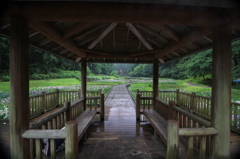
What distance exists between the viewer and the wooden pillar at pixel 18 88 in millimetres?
2049

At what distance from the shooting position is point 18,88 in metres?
2.08

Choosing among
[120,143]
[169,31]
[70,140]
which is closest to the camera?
[70,140]

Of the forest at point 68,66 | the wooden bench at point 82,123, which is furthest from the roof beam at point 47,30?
the forest at point 68,66

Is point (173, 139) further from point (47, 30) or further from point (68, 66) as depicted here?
point (68, 66)

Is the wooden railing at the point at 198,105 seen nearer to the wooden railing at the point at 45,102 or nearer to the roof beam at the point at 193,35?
the roof beam at the point at 193,35

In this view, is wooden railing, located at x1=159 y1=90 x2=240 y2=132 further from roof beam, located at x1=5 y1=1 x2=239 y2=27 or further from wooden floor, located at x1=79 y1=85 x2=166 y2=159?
roof beam, located at x1=5 y1=1 x2=239 y2=27

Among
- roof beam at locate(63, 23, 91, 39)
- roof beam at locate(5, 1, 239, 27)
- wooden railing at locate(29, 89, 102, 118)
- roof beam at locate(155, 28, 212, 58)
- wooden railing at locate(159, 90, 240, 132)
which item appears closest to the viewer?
roof beam at locate(5, 1, 239, 27)

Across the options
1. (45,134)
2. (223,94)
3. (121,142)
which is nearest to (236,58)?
(223,94)

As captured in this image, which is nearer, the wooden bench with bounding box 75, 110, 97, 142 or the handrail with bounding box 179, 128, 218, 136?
the handrail with bounding box 179, 128, 218, 136

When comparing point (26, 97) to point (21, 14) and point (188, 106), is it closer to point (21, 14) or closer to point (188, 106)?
point (21, 14)

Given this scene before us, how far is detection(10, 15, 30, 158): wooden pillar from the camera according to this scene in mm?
2049

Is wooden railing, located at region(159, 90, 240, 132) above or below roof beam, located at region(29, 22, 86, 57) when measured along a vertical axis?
below

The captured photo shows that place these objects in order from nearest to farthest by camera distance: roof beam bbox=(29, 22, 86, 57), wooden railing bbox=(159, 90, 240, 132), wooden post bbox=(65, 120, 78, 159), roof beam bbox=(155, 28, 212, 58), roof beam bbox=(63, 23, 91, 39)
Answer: wooden post bbox=(65, 120, 78, 159), roof beam bbox=(29, 22, 86, 57), roof beam bbox=(155, 28, 212, 58), roof beam bbox=(63, 23, 91, 39), wooden railing bbox=(159, 90, 240, 132)

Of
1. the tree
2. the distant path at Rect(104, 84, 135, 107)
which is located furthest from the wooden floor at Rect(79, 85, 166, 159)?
the tree
